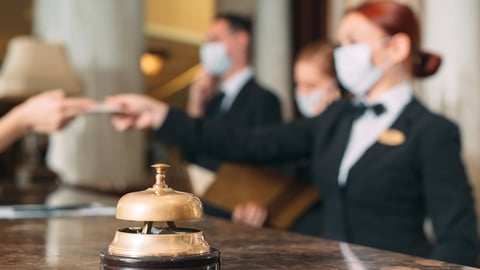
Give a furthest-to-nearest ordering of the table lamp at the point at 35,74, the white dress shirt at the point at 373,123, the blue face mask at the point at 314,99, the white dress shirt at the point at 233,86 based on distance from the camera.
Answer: the table lamp at the point at 35,74 < the white dress shirt at the point at 233,86 < the blue face mask at the point at 314,99 < the white dress shirt at the point at 373,123

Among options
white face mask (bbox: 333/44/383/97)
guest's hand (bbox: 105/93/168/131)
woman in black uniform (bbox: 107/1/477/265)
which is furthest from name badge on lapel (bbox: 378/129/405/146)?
guest's hand (bbox: 105/93/168/131)

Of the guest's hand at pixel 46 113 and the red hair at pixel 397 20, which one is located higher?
the red hair at pixel 397 20

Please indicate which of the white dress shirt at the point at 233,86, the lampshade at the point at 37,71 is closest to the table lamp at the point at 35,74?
the lampshade at the point at 37,71

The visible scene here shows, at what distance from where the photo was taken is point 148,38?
46.9ft

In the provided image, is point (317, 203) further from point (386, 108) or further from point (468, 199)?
point (468, 199)

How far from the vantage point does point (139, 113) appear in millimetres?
3619

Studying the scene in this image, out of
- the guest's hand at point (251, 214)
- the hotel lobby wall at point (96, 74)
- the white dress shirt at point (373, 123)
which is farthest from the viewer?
the hotel lobby wall at point (96, 74)

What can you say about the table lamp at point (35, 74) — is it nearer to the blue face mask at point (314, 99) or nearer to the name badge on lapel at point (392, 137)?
the blue face mask at point (314, 99)

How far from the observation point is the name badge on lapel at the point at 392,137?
3096 millimetres

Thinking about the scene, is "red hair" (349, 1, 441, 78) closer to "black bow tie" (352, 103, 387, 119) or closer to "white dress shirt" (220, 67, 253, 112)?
"black bow tie" (352, 103, 387, 119)

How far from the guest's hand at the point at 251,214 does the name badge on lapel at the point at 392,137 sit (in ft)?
2.09

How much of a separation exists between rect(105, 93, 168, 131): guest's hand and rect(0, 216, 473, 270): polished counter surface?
1.02 meters

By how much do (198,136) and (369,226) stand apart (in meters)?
0.85

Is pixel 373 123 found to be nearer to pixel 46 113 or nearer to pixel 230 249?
pixel 46 113
